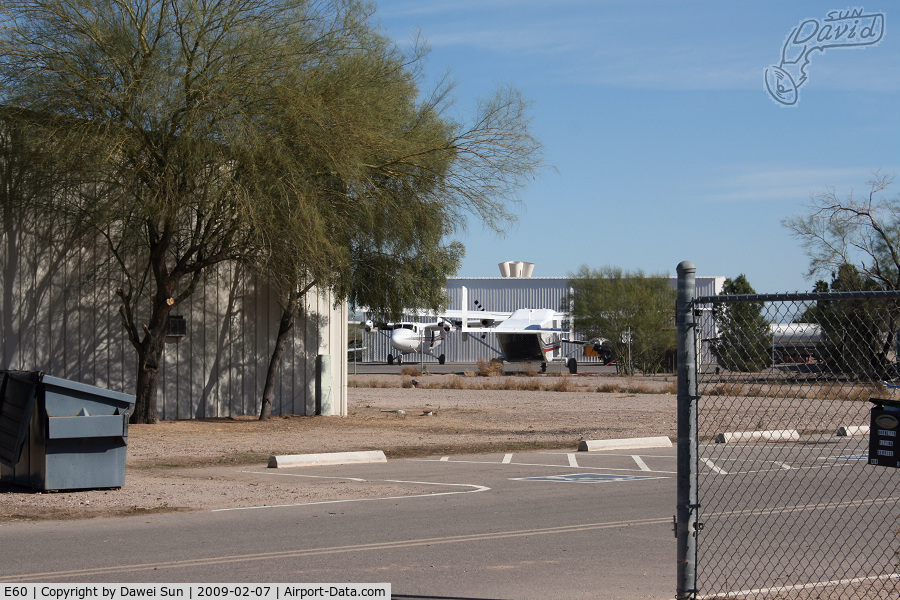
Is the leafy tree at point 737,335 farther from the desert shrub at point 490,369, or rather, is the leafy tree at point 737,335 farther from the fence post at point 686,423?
the desert shrub at point 490,369

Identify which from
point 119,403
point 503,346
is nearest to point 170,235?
point 119,403

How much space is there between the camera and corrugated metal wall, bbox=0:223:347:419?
1889cm

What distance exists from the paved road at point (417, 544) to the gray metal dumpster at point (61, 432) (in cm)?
182

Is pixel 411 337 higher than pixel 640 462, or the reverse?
pixel 411 337

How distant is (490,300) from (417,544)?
71115 millimetres

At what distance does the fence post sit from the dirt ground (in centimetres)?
611

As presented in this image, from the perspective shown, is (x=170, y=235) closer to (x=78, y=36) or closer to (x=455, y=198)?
(x=78, y=36)

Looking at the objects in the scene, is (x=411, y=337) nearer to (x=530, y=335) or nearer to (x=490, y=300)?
(x=530, y=335)

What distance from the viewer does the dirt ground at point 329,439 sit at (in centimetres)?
1070

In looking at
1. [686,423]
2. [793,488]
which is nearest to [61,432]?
[686,423]

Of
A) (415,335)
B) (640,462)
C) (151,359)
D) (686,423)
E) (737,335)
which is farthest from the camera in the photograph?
(415,335)

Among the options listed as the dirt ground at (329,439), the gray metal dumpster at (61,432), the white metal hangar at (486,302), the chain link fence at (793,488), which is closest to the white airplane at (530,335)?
the white metal hangar at (486,302)

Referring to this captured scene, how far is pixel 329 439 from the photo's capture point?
18.3 meters

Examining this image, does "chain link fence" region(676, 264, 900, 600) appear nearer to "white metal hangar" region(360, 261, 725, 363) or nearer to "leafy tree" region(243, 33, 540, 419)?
"leafy tree" region(243, 33, 540, 419)
